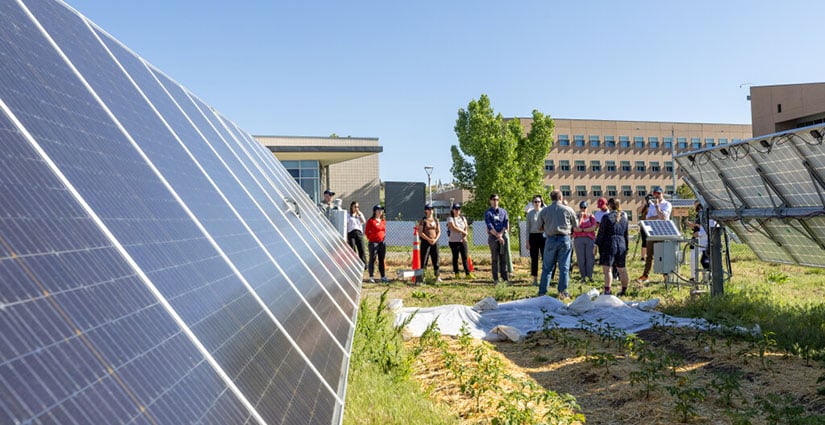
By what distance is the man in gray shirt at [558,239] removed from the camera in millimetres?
12406

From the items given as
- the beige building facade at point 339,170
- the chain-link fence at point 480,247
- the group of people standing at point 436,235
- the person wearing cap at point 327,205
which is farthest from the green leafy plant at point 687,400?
the beige building facade at point 339,170

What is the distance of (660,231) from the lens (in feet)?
42.2

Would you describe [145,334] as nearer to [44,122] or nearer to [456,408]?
[44,122]

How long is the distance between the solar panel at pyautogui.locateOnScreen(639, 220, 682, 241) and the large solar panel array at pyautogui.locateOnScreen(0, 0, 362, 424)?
31.0 feet

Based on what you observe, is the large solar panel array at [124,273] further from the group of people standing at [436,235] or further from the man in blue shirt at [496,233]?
the group of people standing at [436,235]

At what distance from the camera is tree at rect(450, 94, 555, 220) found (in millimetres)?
53875

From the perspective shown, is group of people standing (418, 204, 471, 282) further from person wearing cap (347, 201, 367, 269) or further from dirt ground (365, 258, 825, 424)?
dirt ground (365, 258, 825, 424)

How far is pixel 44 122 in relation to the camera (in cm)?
246

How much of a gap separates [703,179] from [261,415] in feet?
37.0

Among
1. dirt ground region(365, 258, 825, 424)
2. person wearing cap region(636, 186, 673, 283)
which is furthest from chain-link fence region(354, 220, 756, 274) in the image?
dirt ground region(365, 258, 825, 424)

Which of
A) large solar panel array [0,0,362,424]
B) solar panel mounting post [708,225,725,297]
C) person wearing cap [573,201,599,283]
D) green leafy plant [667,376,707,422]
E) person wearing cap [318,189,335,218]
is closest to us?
large solar panel array [0,0,362,424]

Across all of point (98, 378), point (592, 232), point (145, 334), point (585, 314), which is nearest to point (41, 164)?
point (145, 334)

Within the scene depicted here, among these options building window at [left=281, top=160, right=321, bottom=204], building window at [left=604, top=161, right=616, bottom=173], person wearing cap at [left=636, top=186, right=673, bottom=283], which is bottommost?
person wearing cap at [left=636, top=186, right=673, bottom=283]

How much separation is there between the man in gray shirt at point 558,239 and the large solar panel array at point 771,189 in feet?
7.51
